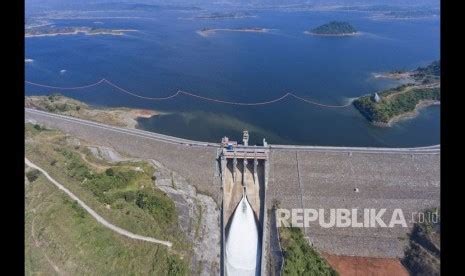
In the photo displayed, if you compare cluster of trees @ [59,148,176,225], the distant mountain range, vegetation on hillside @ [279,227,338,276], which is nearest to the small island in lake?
the distant mountain range

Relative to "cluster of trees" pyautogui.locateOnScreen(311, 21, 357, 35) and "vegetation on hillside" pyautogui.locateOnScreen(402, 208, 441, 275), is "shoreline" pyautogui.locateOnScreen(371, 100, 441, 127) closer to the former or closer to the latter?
"vegetation on hillside" pyautogui.locateOnScreen(402, 208, 441, 275)

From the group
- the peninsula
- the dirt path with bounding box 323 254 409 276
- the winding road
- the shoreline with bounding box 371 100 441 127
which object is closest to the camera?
the dirt path with bounding box 323 254 409 276

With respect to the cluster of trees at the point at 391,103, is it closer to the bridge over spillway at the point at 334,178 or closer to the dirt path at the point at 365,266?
the bridge over spillway at the point at 334,178

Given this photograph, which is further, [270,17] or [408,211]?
[270,17]

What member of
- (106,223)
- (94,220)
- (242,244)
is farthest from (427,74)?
(94,220)

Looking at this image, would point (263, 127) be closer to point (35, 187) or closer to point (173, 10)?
point (35, 187)
